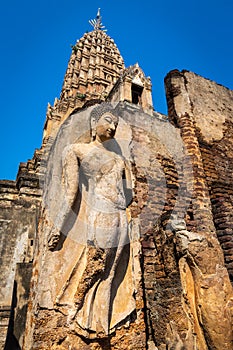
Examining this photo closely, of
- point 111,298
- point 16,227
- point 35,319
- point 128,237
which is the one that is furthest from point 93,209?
point 16,227

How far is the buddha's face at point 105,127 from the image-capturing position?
3139 mm

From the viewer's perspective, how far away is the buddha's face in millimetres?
3139

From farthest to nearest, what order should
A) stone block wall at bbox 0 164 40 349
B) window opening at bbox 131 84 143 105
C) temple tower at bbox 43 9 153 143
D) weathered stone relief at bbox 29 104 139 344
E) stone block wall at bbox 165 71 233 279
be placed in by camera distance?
temple tower at bbox 43 9 153 143 → window opening at bbox 131 84 143 105 → stone block wall at bbox 165 71 233 279 → stone block wall at bbox 0 164 40 349 → weathered stone relief at bbox 29 104 139 344

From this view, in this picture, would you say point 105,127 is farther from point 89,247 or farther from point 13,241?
point 13,241

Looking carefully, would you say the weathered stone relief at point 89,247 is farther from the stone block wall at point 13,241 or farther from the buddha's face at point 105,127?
the stone block wall at point 13,241

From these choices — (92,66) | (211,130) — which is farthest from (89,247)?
(92,66)

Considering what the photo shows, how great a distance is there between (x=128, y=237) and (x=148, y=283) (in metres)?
1.69

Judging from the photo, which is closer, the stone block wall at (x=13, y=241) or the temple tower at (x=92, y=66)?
the stone block wall at (x=13, y=241)

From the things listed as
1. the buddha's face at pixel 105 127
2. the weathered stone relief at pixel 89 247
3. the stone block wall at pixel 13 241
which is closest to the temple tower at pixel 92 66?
the stone block wall at pixel 13 241

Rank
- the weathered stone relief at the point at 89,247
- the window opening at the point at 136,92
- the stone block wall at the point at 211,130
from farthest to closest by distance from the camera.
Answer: the window opening at the point at 136,92
the stone block wall at the point at 211,130
the weathered stone relief at the point at 89,247

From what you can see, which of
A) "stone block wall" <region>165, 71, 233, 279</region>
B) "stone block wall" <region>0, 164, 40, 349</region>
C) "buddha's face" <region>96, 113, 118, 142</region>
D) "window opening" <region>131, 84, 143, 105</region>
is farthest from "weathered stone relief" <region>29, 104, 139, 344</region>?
"window opening" <region>131, 84, 143, 105</region>

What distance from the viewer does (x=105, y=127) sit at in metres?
3.13

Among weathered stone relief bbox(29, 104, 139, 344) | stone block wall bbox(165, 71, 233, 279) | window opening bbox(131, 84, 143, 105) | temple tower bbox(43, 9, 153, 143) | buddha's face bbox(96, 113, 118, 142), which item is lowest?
weathered stone relief bbox(29, 104, 139, 344)

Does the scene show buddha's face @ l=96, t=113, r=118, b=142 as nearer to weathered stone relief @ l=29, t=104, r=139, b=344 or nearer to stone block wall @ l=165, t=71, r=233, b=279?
weathered stone relief @ l=29, t=104, r=139, b=344
